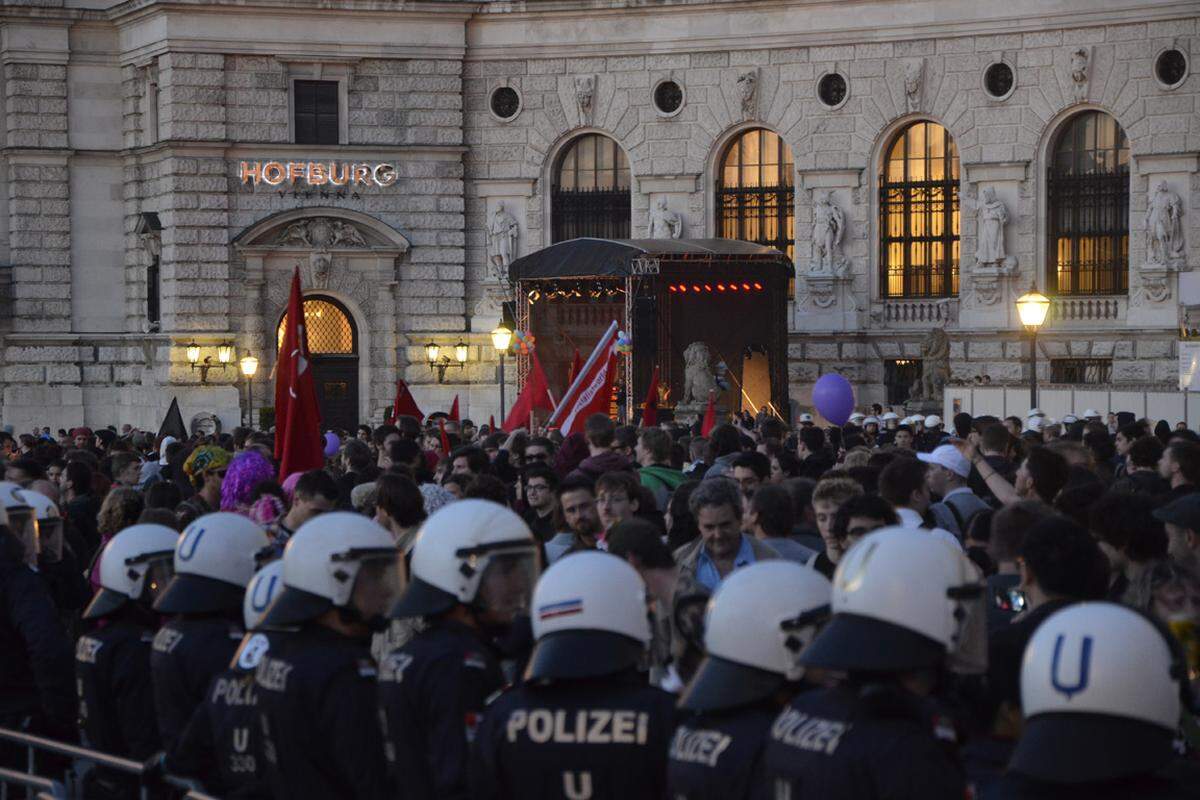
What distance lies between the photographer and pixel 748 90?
3697cm

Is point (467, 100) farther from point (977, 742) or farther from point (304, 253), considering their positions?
point (977, 742)

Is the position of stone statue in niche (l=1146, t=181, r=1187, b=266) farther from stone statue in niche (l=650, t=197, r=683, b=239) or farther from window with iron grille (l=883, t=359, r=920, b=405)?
stone statue in niche (l=650, t=197, r=683, b=239)

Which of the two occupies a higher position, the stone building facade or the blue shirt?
the stone building facade

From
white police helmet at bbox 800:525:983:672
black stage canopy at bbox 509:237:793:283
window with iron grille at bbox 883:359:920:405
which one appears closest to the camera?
white police helmet at bbox 800:525:983:672

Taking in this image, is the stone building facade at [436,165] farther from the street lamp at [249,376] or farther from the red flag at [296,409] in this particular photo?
the red flag at [296,409]

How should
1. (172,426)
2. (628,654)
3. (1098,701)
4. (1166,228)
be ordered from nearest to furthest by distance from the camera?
1. (1098,701)
2. (628,654)
3. (172,426)
4. (1166,228)

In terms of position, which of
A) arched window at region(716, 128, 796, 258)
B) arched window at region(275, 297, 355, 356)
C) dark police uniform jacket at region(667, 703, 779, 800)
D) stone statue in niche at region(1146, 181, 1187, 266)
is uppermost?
arched window at region(716, 128, 796, 258)

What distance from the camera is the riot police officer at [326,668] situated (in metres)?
6.38

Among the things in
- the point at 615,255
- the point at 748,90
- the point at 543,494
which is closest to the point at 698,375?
the point at 615,255

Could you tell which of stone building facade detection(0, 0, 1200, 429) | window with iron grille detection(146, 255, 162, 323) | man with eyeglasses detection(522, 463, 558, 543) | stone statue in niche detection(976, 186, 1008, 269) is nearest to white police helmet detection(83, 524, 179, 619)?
man with eyeglasses detection(522, 463, 558, 543)

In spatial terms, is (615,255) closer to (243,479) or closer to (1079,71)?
(1079,71)

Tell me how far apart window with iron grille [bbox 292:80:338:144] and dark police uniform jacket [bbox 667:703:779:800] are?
1315 inches

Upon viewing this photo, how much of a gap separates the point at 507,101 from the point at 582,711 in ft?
111

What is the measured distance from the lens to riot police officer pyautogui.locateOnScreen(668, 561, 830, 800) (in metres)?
5.34
